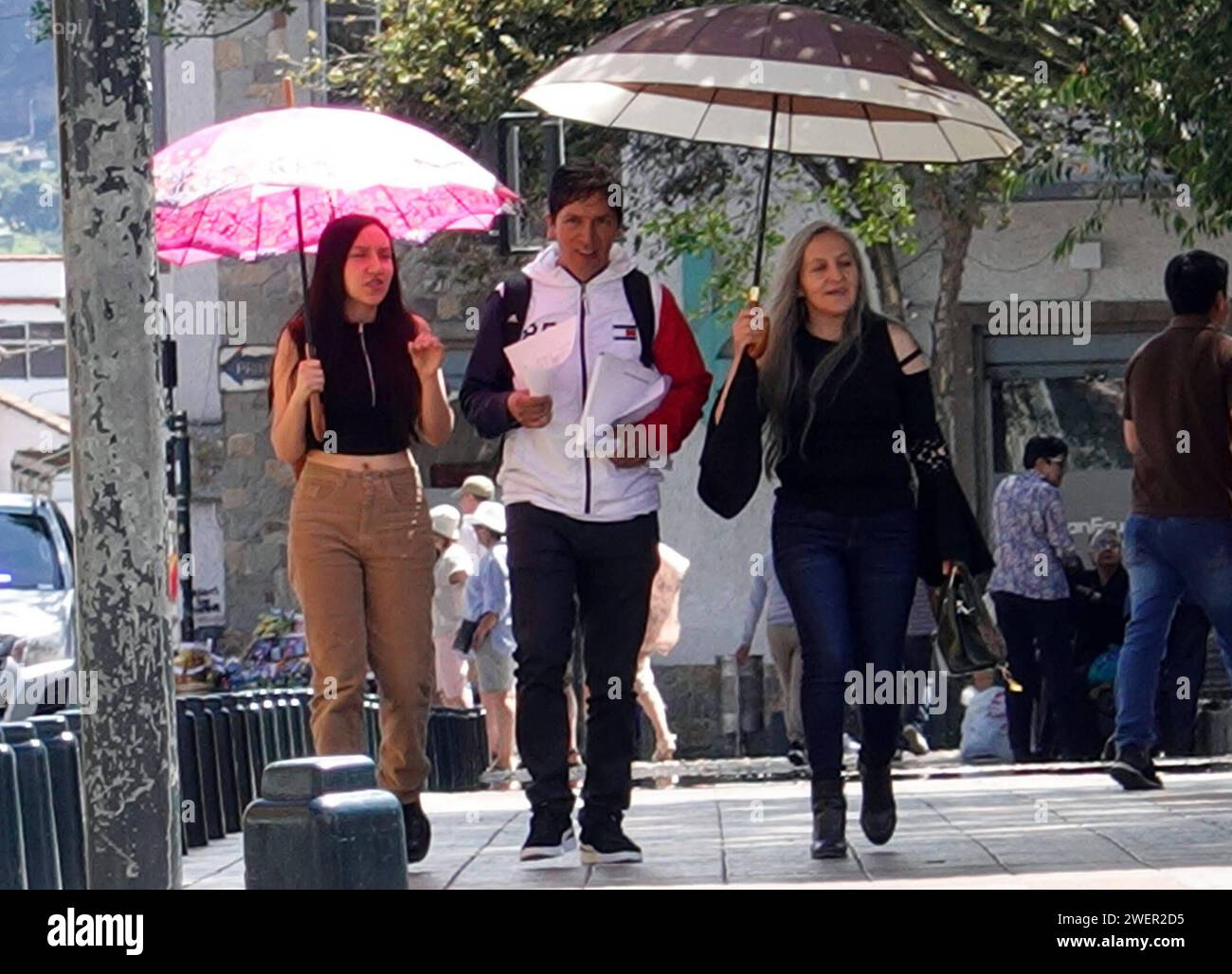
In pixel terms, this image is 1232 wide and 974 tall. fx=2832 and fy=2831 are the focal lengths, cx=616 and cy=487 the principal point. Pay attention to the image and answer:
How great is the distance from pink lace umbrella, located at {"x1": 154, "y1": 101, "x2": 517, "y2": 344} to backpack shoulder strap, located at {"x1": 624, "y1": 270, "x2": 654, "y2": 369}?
90 centimetres

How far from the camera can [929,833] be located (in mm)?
9508

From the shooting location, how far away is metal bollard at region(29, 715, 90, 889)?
8.25 metres

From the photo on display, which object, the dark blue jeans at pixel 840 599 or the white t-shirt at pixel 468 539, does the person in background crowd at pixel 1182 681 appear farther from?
the dark blue jeans at pixel 840 599

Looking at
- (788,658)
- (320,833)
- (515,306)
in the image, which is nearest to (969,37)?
(788,658)

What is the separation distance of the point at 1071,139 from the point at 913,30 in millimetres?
2166

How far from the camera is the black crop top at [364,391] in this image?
8.42 metres

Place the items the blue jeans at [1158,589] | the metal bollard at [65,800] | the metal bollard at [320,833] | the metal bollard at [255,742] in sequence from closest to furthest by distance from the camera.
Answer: the metal bollard at [320,833]
the metal bollard at [65,800]
the blue jeans at [1158,589]
the metal bollard at [255,742]

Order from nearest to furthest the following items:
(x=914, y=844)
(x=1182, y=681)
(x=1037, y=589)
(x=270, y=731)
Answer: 1. (x=914, y=844)
2. (x=270, y=731)
3. (x=1182, y=681)
4. (x=1037, y=589)

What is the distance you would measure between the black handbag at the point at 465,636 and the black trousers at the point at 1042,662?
3022 mm

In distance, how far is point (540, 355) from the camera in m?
8.42

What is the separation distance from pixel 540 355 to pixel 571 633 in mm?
833

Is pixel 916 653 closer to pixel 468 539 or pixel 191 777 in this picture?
pixel 468 539

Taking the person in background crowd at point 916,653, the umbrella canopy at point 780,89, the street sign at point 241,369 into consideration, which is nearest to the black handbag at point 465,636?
the person in background crowd at point 916,653
